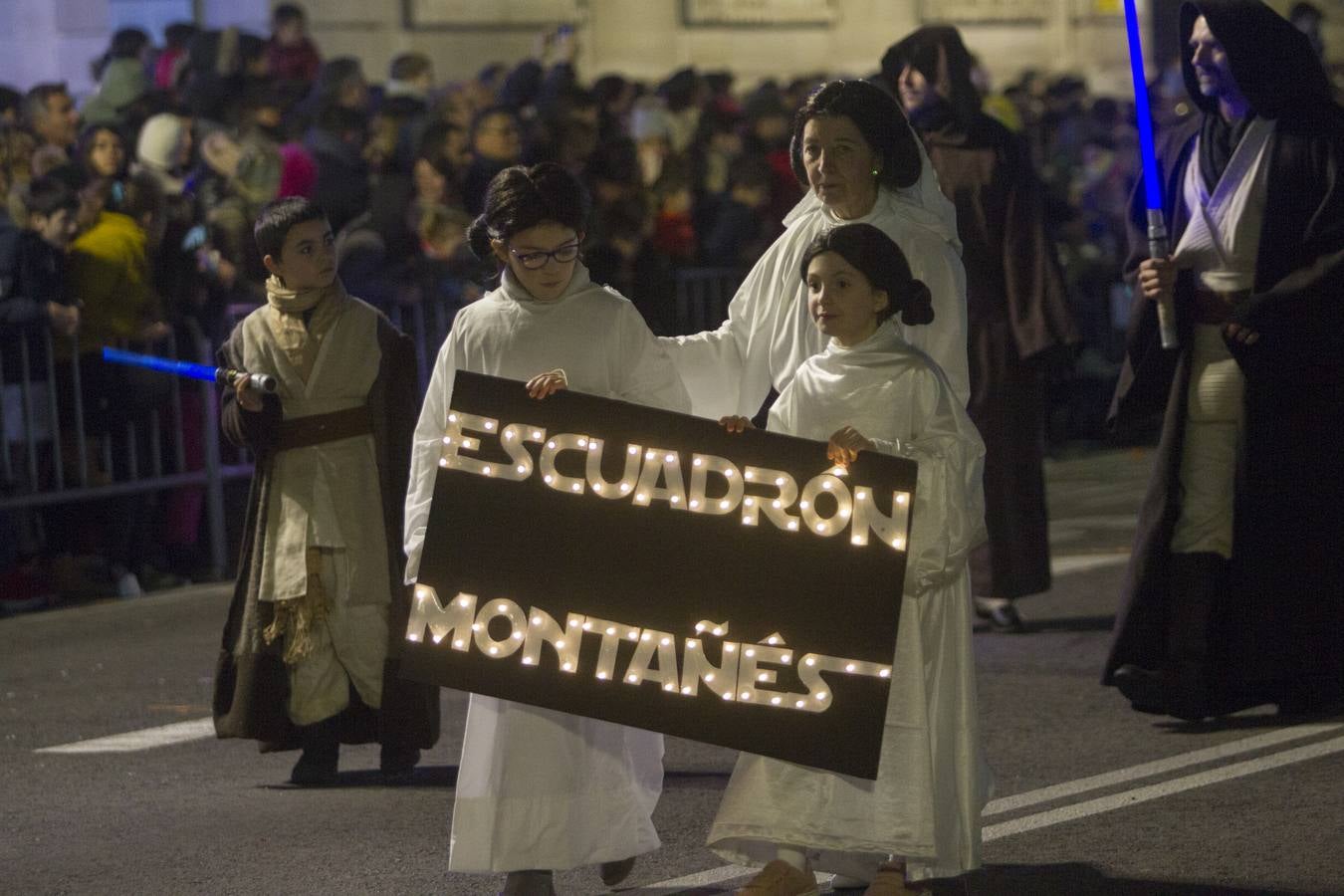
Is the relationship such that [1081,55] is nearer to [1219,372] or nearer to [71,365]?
[71,365]

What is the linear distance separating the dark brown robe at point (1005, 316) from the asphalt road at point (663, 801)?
37 centimetres

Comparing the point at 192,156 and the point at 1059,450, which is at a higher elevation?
the point at 192,156

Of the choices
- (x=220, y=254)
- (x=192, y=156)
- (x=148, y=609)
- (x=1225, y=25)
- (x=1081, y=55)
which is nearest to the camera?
(x=1225, y=25)

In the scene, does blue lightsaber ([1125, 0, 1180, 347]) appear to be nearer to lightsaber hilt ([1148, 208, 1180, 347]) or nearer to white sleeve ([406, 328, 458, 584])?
lightsaber hilt ([1148, 208, 1180, 347])

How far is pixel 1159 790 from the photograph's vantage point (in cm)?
737

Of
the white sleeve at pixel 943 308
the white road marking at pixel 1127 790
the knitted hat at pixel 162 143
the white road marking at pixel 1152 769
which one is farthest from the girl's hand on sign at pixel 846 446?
the knitted hat at pixel 162 143

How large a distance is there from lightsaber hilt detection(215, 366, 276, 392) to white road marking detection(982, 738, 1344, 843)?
2.27m

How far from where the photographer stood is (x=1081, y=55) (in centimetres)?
3425

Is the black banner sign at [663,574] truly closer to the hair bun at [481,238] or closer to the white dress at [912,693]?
the white dress at [912,693]

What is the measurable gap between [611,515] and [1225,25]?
3.07 metres

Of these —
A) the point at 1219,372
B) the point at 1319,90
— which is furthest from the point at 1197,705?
the point at 1319,90

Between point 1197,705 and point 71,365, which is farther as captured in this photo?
point 71,365

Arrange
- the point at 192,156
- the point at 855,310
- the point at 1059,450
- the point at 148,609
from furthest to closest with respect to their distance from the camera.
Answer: the point at 1059,450 → the point at 192,156 → the point at 148,609 → the point at 855,310

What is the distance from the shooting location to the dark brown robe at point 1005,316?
33.0 feet
